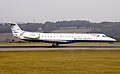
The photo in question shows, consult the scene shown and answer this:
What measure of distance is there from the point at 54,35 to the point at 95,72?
4922cm

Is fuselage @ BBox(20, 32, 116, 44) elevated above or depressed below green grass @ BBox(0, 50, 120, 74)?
above

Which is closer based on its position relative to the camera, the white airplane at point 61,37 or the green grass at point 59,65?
the green grass at point 59,65

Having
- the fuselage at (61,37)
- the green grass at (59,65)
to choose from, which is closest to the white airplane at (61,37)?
the fuselage at (61,37)

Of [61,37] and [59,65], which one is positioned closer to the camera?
[59,65]

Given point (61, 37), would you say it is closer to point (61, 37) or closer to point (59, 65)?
point (61, 37)

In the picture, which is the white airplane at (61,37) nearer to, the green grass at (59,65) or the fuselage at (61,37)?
the fuselage at (61,37)

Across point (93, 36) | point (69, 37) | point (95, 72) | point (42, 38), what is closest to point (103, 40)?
point (93, 36)

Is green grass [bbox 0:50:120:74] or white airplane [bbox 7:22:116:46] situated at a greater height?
white airplane [bbox 7:22:116:46]

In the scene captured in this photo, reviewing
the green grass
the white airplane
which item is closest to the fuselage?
the white airplane

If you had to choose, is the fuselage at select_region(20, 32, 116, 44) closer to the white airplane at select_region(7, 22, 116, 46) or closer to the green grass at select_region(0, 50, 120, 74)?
the white airplane at select_region(7, 22, 116, 46)

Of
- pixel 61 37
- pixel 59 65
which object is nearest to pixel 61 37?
pixel 61 37

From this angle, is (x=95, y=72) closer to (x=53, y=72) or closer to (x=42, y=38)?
(x=53, y=72)

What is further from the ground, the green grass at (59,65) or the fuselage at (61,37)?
the fuselage at (61,37)

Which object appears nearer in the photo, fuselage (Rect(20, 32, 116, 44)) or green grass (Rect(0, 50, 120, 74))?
green grass (Rect(0, 50, 120, 74))
